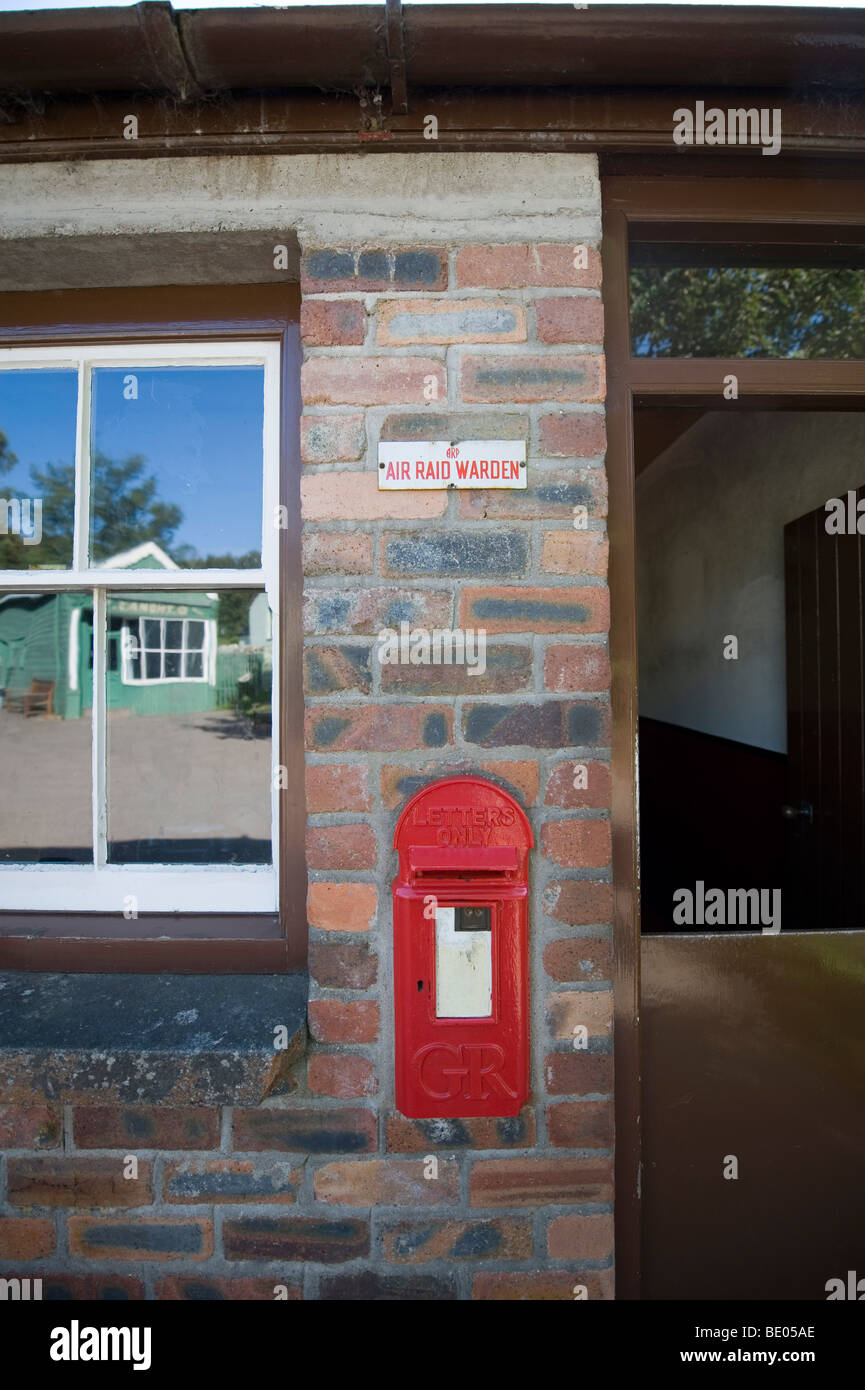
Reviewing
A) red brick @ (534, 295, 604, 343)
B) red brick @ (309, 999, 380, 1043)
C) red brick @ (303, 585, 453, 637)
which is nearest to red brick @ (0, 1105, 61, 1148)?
red brick @ (309, 999, 380, 1043)

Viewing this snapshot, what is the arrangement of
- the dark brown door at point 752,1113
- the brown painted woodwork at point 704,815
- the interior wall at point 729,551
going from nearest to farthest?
the dark brown door at point 752,1113, the interior wall at point 729,551, the brown painted woodwork at point 704,815

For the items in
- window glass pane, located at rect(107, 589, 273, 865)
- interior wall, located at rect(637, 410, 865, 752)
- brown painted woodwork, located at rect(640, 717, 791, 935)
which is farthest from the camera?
brown painted woodwork, located at rect(640, 717, 791, 935)

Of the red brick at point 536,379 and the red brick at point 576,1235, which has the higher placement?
the red brick at point 536,379

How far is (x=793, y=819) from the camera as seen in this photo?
2.92m

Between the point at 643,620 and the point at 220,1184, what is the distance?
5145mm

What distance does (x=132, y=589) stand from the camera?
5.88 feet

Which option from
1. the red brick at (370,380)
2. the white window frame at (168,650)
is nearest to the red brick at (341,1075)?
the white window frame at (168,650)

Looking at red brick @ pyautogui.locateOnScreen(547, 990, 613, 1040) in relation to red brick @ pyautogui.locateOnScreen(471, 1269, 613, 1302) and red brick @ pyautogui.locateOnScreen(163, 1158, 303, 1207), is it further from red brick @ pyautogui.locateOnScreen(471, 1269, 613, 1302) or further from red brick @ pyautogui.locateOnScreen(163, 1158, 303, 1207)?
red brick @ pyautogui.locateOnScreen(163, 1158, 303, 1207)

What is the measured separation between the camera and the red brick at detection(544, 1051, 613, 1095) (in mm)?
1564

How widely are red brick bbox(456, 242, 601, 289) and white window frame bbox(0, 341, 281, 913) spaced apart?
54 cm

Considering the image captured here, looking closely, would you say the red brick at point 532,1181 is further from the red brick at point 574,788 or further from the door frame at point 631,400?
the red brick at point 574,788

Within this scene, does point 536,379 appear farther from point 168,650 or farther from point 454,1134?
point 454,1134

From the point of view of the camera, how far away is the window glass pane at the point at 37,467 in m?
1.82

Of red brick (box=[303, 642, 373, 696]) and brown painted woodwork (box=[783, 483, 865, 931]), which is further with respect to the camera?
brown painted woodwork (box=[783, 483, 865, 931])
